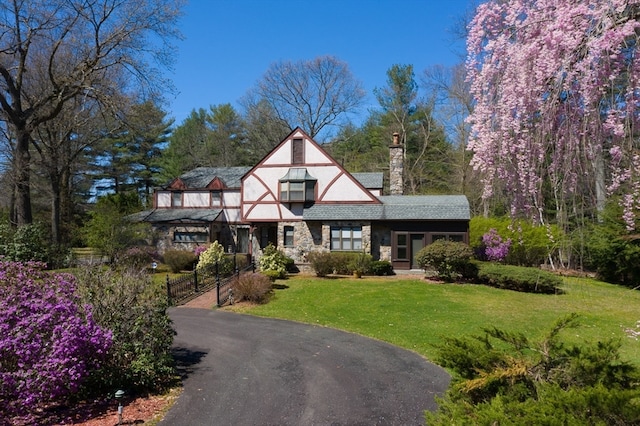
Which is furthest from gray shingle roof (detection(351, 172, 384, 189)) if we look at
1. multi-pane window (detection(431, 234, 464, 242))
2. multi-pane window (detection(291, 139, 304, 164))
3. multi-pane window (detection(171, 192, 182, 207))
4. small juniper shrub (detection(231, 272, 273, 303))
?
multi-pane window (detection(171, 192, 182, 207))

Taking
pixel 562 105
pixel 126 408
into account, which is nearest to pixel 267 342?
pixel 126 408

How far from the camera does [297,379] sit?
8.76 metres

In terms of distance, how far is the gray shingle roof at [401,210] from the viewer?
74.6 feet

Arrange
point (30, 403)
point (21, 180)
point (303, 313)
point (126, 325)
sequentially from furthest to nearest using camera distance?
point (21, 180) < point (303, 313) < point (126, 325) < point (30, 403)

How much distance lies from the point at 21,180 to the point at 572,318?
27.5 meters

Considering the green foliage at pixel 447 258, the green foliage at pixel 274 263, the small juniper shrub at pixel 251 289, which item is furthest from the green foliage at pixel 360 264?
the small juniper shrub at pixel 251 289

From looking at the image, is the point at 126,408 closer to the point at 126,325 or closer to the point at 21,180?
the point at 126,325

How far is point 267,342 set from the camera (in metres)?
→ 11.6

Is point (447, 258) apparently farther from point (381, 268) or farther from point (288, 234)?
point (288, 234)

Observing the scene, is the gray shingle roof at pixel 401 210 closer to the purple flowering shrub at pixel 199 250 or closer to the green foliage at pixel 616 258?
the green foliage at pixel 616 258

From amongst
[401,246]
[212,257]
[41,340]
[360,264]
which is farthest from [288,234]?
[41,340]

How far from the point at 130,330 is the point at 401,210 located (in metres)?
17.6

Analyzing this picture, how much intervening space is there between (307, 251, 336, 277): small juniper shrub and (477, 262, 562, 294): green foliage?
7.50 metres

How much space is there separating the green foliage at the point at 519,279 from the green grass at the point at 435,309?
565 millimetres
